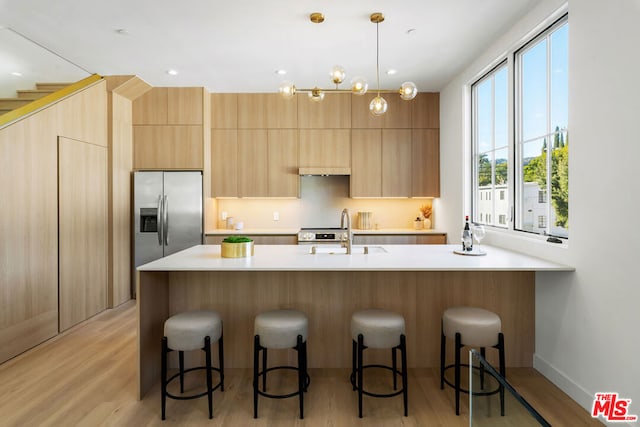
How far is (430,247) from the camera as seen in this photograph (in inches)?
127

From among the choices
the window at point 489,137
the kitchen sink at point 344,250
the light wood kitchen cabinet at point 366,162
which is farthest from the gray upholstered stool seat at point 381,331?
the light wood kitchen cabinet at point 366,162

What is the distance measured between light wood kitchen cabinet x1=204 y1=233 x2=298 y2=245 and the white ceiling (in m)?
2.01

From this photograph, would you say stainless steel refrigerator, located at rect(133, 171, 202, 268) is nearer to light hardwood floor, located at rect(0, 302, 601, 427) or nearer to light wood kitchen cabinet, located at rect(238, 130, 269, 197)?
light wood kitchen cabinet, located at rect(238, 130, 269, 197)

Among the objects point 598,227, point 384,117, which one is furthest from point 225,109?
point 598,227

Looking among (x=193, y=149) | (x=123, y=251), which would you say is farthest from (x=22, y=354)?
(x=193, y=149)

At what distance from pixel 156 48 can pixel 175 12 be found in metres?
0.81

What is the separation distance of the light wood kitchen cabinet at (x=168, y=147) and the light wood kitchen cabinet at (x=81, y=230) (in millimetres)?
541

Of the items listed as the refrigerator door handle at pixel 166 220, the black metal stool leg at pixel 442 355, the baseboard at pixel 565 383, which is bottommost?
the baseboard at pixel 565 383

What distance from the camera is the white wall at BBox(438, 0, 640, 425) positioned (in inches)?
77.1

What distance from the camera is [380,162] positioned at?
510cm

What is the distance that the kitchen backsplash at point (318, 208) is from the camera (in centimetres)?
542

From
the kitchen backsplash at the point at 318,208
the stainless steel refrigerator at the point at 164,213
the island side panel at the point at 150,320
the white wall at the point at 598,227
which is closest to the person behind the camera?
the white wall at the point at 598,227

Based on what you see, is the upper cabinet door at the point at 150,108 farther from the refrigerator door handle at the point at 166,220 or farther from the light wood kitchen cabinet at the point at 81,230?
the refrigerator door handle at the point at 166,220

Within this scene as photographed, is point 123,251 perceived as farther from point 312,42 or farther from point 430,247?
point 430,247
